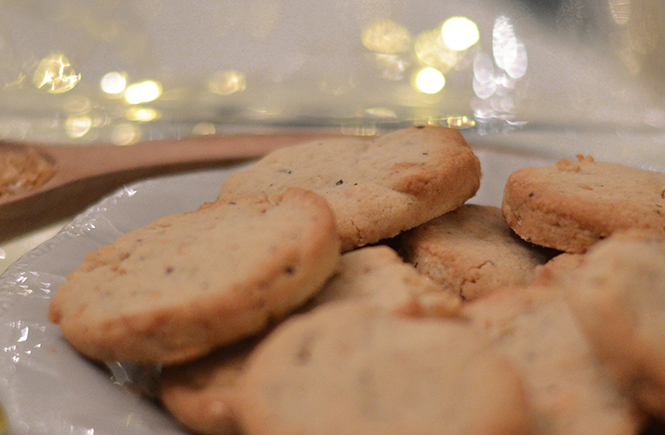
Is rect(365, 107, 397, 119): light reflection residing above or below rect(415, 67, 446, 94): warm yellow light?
below

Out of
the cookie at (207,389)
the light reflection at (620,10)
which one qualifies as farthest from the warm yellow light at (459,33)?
the cookie at (207,389)

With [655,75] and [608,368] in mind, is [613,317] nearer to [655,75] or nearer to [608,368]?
[608,368]

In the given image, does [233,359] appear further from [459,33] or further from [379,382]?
[459,33]

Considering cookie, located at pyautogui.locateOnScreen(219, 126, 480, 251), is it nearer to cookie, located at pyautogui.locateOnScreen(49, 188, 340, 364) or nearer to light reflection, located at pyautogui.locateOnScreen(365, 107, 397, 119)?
cookie, located at pyautogui.locateOnScreen(49, 188, 340, 364)

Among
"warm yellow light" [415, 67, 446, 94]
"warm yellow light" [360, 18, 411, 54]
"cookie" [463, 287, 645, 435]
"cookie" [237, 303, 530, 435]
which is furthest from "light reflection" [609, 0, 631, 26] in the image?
"cookie" [237, 303, 530, 435]

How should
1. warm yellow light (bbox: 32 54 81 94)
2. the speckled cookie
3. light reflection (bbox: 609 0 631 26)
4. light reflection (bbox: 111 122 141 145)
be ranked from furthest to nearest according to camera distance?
1. warm yellow light (bbox: 32 54 81 94)
2. light reflection (bbox: 111 122 141 145)
3. light reflection (bbox: 609 0 631 26)
4. the speckled cookie

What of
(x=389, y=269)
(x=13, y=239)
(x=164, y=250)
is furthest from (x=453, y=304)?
(x=13, y=239)
